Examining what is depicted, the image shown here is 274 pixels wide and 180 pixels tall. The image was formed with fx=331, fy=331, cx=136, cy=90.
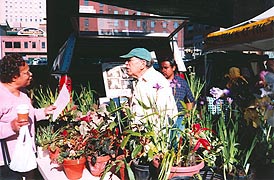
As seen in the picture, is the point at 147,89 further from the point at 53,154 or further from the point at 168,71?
the point at 168,71

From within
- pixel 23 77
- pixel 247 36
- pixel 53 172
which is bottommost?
pixel 53 172

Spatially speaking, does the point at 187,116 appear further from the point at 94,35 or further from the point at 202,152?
the point at 94,35

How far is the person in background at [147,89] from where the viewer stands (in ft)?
6.60

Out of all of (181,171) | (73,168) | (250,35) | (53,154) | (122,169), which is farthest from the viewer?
(250,35)

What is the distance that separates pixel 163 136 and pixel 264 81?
67 centimetres

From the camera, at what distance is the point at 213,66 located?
7.16 meters

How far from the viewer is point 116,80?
447cm

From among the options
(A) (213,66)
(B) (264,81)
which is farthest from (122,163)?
(A) (213,66)

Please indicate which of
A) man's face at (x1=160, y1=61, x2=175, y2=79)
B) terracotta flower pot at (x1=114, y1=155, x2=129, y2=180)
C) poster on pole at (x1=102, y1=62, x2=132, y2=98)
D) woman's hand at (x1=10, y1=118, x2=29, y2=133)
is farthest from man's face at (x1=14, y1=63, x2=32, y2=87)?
poster on pole at (x1=102, y1=62, x2=132, y2=98)

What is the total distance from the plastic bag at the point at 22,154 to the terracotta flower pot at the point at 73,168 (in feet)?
0.68

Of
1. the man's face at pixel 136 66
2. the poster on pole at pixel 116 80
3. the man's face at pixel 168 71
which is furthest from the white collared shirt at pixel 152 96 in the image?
the poster on pole at pixel 116 80

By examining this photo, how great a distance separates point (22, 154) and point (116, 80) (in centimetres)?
262

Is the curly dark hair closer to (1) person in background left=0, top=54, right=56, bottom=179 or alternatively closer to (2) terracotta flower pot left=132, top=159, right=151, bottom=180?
(1) person in background left=0, top=54, right=56, bottom=179

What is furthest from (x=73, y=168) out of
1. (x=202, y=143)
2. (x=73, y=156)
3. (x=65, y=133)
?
(x=202, y=143)
